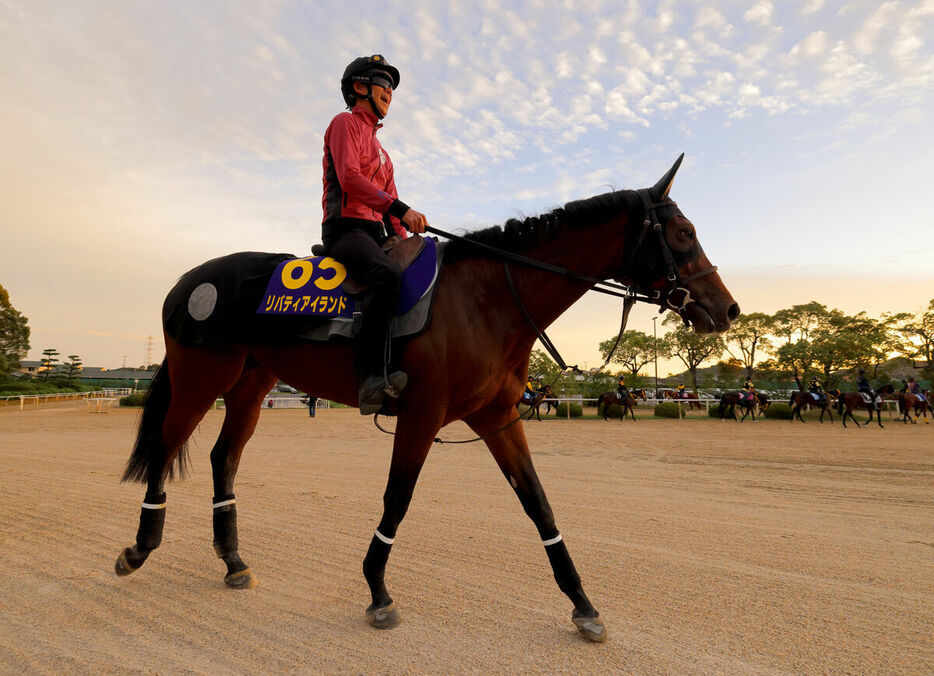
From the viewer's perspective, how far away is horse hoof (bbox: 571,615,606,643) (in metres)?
2.72

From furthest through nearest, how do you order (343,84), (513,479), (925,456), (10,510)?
(925,456)
(10,510)
(343,84)
(513,479)

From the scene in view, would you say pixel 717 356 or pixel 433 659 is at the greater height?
pixel 717 356

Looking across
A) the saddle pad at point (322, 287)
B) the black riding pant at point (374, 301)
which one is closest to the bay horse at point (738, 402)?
the saddle pad at point (322, 287)

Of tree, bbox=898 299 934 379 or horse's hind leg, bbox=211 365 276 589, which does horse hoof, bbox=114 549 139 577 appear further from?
tree, bbox=898 299 934 379

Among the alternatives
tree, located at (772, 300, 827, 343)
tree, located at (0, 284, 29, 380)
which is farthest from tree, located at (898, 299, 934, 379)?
tree, located at (0, 284, 29, 380)

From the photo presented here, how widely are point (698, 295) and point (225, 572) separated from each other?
3.83 m

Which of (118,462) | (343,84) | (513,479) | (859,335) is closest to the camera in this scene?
(513,479)

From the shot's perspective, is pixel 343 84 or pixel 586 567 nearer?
pixel 343 84

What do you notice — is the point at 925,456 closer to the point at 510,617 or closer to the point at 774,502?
the point at 774,502

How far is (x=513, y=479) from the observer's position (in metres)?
3.18

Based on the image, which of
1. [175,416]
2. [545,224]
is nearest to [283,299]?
[175,416]

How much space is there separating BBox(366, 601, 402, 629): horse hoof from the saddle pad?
5.57 feet

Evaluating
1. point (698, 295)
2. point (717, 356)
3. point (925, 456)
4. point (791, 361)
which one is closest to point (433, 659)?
point (698, 295)

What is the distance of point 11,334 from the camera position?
135ft
